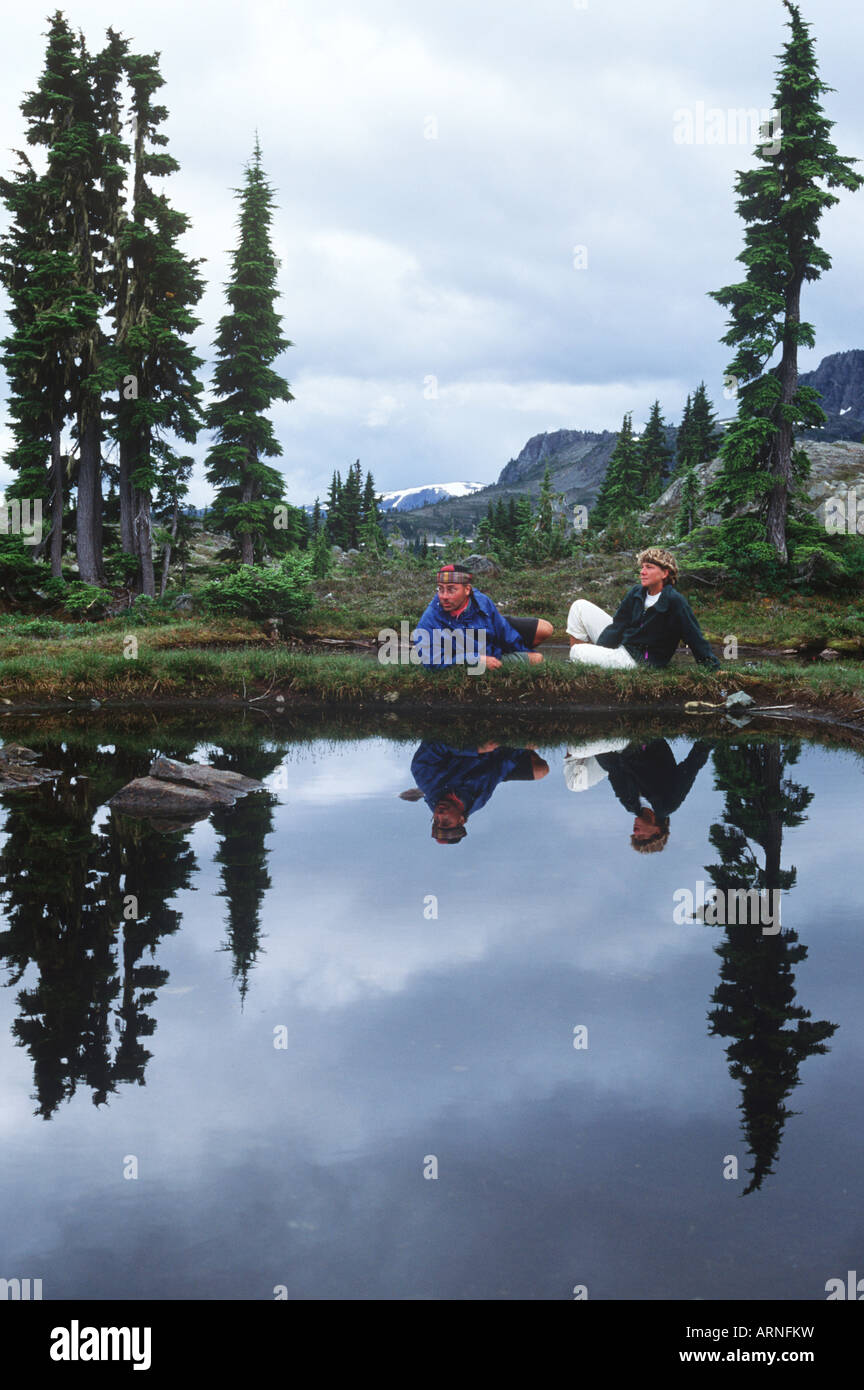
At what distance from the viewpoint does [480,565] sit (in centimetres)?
3309

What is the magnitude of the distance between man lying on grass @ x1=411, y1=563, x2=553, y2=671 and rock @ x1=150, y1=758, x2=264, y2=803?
4760 mm

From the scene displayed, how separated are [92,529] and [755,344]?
63.5 ft

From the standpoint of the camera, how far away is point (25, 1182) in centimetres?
284

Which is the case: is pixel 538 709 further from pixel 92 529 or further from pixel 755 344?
pixel 92 529

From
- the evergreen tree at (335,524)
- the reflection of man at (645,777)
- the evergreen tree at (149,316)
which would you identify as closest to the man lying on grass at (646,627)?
the reflection of man at (645,777)

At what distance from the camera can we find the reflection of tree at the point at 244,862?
15.1ft

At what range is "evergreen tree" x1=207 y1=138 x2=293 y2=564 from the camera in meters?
28.1

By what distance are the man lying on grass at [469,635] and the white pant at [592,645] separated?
1.99ft

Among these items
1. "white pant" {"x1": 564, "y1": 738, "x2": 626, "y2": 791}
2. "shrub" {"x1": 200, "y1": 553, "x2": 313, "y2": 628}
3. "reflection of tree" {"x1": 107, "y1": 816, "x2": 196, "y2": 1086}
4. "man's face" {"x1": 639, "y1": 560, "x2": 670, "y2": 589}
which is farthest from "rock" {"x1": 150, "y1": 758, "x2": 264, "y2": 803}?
"shrub" {"x1": 200, "y1": 553, "x2": 313, "y2": 628}

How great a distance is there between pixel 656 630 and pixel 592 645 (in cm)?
97

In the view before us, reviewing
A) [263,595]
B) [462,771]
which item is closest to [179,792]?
[462,771]

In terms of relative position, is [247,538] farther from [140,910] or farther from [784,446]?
[140,910]
